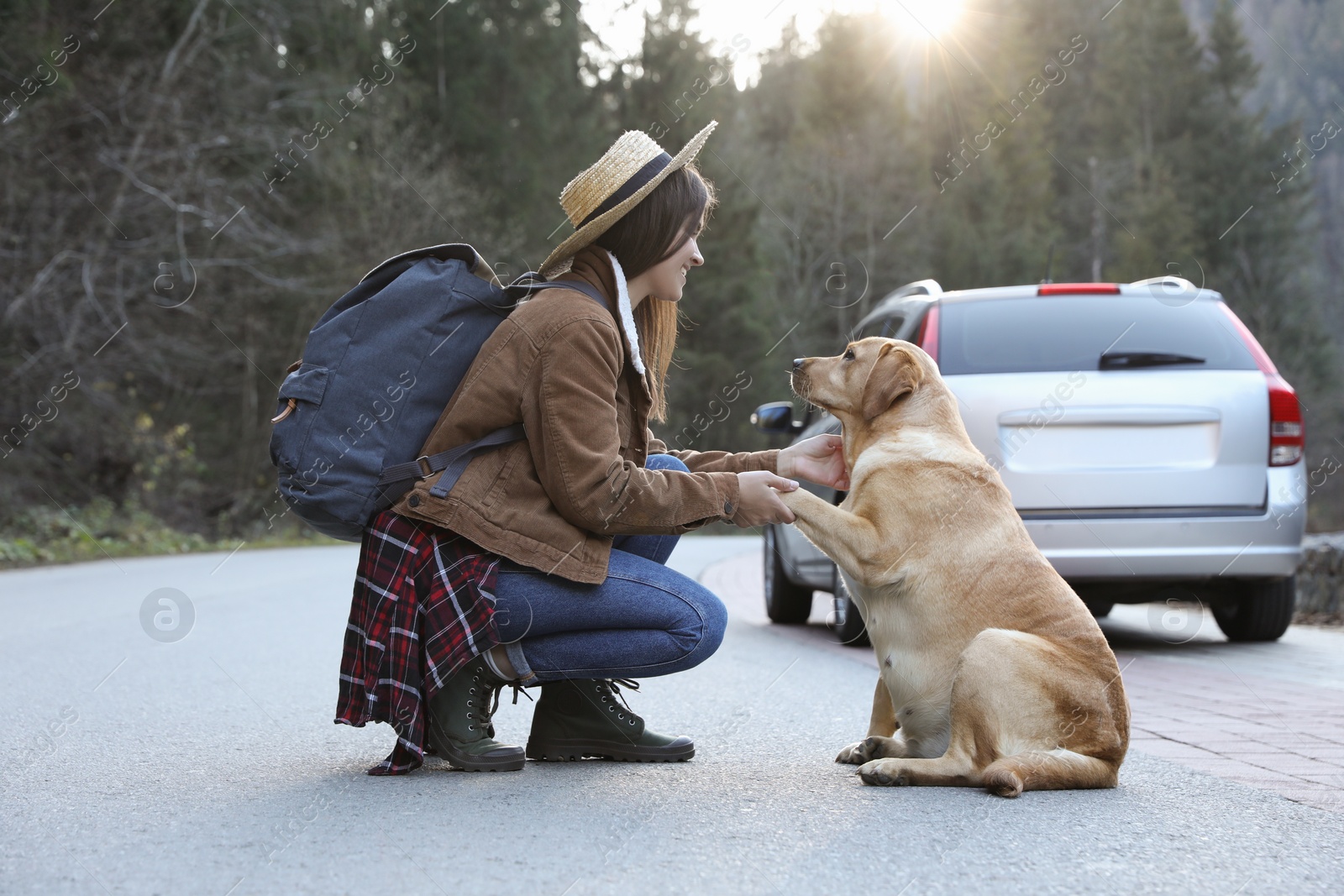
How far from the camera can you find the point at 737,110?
4712 cm

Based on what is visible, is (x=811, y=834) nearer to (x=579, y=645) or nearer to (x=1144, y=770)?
(x=579, y=645)

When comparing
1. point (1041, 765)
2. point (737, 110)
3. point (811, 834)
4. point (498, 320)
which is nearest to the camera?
point (811, 834)

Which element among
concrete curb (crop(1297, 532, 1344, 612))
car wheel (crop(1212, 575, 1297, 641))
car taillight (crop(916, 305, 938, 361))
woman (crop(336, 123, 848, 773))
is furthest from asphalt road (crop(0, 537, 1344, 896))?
concrete curb (crop(1297, 532, 1344, 612))

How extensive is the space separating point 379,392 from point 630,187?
88 cm

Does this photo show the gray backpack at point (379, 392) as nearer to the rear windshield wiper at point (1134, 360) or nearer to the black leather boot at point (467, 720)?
the black leather boot at point (467, 720)

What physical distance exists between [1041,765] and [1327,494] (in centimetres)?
3250

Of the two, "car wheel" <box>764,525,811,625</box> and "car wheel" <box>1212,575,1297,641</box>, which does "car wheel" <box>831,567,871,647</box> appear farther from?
"car wheel" <box>1212,575,1297,641</box>

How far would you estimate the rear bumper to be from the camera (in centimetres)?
620

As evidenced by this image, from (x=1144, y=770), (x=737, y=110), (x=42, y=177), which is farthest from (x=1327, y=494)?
(x=1144, y=770)

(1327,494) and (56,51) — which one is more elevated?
(56,51)

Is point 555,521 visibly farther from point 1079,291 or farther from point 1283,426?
point 1283,426

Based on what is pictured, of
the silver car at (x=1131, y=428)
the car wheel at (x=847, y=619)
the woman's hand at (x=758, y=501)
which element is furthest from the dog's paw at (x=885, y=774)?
the car wheel at (x=847, y=619)

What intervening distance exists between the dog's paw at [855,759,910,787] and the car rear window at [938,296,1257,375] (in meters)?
3.17

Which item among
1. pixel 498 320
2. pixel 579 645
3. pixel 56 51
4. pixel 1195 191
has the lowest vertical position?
pixel 579 645
